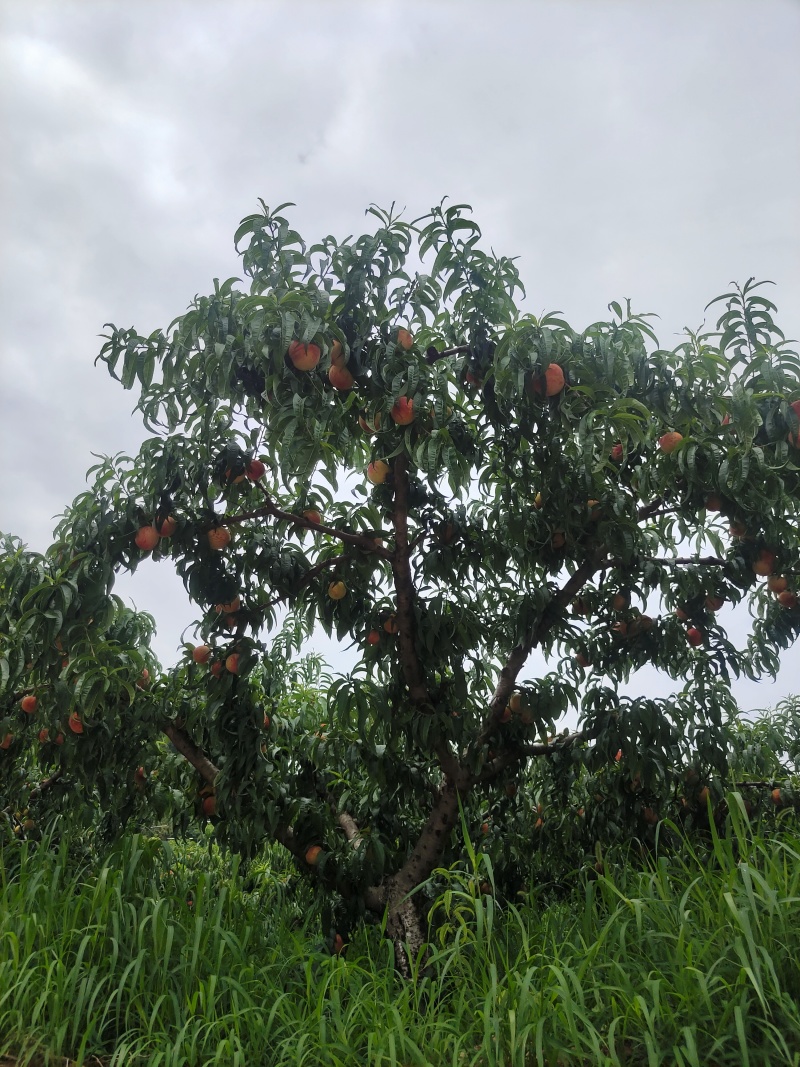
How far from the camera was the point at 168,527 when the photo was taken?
8.69 feet

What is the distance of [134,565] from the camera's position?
2670 millimetres

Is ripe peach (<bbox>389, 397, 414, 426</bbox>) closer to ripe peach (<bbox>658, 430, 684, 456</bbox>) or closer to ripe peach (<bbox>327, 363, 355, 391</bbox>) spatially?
ripe peach (<bbox>327, 363, 355, 391</bbox>)

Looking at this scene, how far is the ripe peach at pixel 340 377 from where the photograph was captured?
7.37 ft

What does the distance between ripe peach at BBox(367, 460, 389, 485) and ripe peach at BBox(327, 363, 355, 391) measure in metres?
0.42

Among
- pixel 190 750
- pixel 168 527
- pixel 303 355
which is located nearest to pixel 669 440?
pixel 303 355

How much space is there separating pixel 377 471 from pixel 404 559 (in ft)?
0.98

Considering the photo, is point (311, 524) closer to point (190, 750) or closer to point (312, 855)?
point (190, 750)

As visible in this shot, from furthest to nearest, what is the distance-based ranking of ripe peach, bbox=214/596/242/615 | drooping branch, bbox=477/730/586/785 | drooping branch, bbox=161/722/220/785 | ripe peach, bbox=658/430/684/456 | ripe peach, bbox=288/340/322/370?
drooping branch, bbox=161/722/220/785 → drooping branch, bbox=477/730/586/785 → ripe peach, bbox=214/596/242/615 → ripe peach, bbox=658/430/684/456 → ripe peach, bbox=288/340/322/370

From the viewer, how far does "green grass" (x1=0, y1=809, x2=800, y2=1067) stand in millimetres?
1623

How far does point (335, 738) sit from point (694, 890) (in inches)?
65.9

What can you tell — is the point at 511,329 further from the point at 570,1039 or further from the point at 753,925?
the point at 570,1039

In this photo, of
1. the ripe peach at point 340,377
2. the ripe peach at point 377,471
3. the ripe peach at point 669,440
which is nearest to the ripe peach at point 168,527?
the ripe peach at point 377,471

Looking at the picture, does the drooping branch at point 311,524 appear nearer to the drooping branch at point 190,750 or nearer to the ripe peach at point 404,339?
the ripe peach at point 404,339

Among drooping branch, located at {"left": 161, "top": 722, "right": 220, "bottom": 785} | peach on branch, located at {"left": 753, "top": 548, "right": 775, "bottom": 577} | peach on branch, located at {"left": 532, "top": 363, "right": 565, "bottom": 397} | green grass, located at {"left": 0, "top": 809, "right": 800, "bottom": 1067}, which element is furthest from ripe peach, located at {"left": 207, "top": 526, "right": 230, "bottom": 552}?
peach on branch, located at {"left": 753, "top": 548, "right": 775, "bottom": 577}
